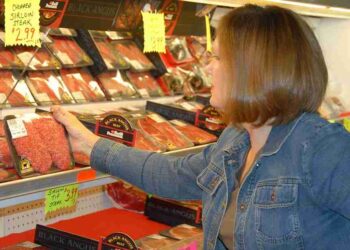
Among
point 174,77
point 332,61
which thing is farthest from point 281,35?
point 332,61

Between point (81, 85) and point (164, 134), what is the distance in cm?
45

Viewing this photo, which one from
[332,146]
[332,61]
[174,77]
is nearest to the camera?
[332,146]

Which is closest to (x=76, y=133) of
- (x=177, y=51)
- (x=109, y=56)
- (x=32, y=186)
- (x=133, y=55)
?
(x=32, y=186)

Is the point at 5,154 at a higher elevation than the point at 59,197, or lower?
higher

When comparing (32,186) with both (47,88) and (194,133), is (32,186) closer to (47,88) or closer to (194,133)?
(47,88)

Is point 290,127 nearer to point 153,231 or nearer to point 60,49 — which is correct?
point 153,231

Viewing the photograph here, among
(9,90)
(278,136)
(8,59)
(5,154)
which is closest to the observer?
(278,136)

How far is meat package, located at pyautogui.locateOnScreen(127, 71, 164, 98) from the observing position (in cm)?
293

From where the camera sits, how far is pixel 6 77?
237 cm

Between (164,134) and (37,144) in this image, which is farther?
(164,134)

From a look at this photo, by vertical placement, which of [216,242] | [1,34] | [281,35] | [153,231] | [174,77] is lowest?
[153,231]

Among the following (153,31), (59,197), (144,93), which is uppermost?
(153,31)

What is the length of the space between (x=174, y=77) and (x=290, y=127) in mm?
1472

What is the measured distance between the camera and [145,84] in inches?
117
